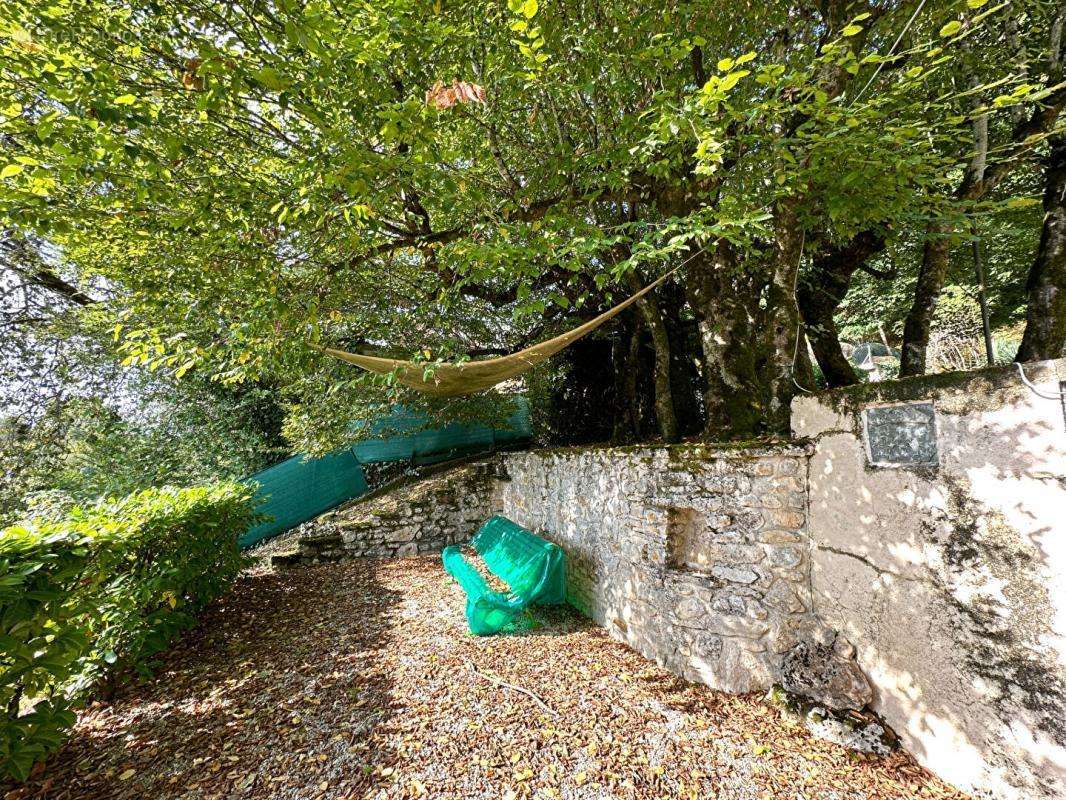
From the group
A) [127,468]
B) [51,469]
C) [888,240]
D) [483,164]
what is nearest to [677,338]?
[888,240]

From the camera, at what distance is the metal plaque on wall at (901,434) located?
6.07ft

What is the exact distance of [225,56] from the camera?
2.14 metres

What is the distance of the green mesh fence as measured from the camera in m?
7.02

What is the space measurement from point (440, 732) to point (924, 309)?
465cm

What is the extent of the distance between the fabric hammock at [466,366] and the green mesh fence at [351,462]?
425 centimetres

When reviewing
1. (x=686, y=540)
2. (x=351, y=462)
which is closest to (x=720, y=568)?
(x=686, y=540)

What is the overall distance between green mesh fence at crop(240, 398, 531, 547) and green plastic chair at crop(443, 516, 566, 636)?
3832mm

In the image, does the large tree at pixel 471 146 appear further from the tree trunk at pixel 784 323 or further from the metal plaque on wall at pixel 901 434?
the metal plaque on wall at pixel 901 434

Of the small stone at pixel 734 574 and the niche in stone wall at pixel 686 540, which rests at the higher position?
the niche in stone wall at pixel 686 540

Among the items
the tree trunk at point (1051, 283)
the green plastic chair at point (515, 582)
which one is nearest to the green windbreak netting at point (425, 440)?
the green plastic chair at point (515, 582)

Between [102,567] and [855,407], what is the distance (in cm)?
410

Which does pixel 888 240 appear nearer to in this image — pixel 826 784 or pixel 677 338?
pixel 677 338

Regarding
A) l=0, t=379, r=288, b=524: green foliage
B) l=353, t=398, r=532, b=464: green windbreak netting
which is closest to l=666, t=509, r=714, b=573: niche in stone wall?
l=353, t=398, r=532, b=464: green windbreak netting

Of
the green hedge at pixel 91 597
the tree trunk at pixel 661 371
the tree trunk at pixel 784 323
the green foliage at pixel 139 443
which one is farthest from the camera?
the green foliage at pixel 139 443
